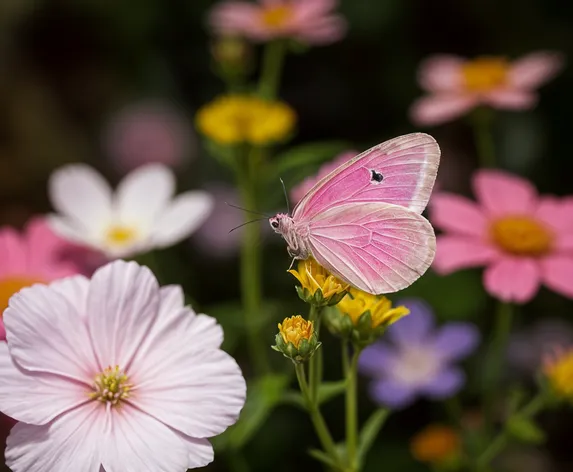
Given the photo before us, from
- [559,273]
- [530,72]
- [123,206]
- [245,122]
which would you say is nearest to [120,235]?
[123,206]

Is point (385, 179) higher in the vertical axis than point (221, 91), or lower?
lower

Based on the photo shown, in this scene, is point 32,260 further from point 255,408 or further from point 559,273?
point 559,273

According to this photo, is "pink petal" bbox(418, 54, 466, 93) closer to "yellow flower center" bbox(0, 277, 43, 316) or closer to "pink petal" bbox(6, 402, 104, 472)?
"yellow flower center" bbox(0, 277, 43, 316)

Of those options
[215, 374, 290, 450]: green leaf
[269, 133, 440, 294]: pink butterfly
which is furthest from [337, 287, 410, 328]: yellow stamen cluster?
[215, 374, 290, 450]: green leaf

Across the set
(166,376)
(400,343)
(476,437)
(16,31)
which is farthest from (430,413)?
(16,31)

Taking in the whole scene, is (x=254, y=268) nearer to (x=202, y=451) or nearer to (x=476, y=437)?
(x=476, y=437)

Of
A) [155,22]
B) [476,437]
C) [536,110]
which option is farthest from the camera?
[155,22]

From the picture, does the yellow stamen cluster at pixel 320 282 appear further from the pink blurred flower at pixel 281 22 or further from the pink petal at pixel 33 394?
the pink blurred flower at pixel 281 22
